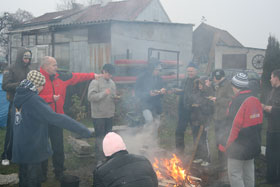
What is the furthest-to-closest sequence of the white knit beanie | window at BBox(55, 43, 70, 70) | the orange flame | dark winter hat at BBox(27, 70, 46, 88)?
window at BBox(55, 43, 70, 70) → the orange flame → dark winter hat at BBox(27, 70, 46, 88) → the white knit beanie

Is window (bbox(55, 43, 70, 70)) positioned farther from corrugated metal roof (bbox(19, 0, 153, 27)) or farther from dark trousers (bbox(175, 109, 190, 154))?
dark trousers (bbox(175, 109, 190, 154))

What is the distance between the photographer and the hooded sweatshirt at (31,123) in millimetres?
3111

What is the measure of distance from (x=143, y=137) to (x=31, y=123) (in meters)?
4.45

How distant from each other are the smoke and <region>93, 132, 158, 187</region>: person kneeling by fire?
3924mm

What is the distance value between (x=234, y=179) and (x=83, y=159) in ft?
11.0

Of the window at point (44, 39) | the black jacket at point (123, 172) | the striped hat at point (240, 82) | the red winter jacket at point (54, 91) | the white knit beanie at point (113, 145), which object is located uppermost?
the window at point (44, 39)

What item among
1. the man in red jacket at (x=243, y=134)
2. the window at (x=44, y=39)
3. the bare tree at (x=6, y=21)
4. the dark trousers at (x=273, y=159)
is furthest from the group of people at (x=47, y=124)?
the bare tree at (x=6, y=21)

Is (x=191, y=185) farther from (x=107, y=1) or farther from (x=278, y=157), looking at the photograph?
(x=107, y=1)

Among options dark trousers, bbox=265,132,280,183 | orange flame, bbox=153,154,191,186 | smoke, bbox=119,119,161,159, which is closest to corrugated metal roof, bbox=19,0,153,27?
smoke, bbox=119,119,161,159

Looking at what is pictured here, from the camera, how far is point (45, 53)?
16.6 metres

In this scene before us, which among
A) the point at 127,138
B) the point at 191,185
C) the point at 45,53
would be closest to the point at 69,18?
the point at 45,53

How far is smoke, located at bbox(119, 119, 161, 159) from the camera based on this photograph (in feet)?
21.7

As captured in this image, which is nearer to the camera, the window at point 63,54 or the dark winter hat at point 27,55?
the dark winter hat at point 27,55

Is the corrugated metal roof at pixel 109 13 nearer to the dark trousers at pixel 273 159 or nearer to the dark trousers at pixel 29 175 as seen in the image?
the dark trousers at pixel 273 159
